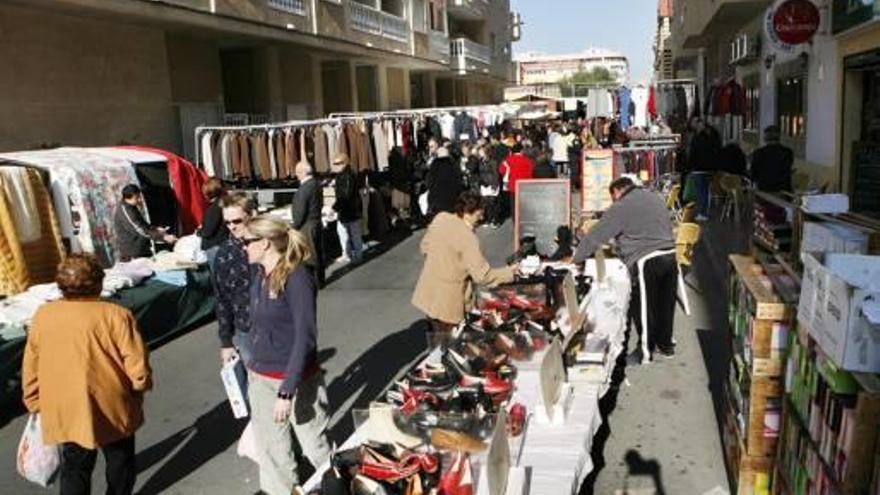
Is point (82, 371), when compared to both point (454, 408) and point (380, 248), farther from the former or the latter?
point (380, 248)

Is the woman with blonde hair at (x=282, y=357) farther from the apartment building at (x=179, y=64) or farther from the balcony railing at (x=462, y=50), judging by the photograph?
the balcony railing at (x=462, y=50)

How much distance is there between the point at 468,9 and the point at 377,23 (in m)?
17.5

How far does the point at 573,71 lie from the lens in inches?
6368

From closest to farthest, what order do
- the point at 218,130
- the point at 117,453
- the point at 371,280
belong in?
the point at 117,453, the point at 371,280, the point at 218,130

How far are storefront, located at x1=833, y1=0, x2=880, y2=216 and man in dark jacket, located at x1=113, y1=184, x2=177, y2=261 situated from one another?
10086 millimetres

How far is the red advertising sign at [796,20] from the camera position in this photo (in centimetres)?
1313

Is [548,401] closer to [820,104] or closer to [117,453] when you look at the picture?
[117,453]

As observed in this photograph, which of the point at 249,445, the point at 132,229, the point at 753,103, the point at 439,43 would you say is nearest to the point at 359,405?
the point at 249,445

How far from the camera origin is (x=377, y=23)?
26.5 metres

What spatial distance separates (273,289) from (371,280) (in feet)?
25.8

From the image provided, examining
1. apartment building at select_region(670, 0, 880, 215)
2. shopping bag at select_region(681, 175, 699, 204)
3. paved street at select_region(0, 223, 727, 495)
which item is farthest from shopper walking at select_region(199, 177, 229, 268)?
shopping bag at select_region(681, 175, 699, 204)

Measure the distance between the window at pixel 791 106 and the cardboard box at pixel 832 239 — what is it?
1285 centimetres

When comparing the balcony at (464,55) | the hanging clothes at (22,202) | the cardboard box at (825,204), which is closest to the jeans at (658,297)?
the cardboard box at (825,204)

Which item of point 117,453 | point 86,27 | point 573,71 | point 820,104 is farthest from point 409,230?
point 573,71
